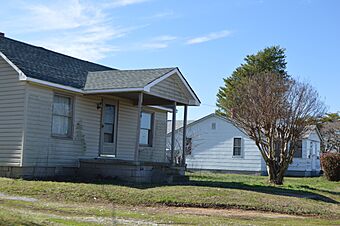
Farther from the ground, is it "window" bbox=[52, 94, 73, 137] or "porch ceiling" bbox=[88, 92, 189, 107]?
"porch ceiling" bbox=[88, 92, 189, 107]

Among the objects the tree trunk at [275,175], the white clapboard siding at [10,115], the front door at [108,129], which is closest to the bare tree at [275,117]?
the tree trunk at [275,175]

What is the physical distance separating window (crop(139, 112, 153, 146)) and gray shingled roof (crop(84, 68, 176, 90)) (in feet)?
12.0

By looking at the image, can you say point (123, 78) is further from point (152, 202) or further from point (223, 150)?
point (223, 150)

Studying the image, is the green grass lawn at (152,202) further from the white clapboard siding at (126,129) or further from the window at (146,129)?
the window at (146,129)

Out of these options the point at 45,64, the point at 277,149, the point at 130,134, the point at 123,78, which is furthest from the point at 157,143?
the point at 45,64

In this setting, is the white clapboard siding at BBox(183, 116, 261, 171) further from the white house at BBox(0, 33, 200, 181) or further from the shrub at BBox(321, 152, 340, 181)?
the white house at BBox(0, 33, 200, 181)

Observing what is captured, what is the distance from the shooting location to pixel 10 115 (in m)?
17.6

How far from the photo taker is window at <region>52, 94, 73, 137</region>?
60.6 ft

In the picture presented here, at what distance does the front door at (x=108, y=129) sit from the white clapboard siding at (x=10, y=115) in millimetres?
4037

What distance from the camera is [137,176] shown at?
17.3 meters

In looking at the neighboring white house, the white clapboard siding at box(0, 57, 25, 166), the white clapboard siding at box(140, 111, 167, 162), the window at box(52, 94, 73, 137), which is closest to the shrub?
the neighboring white house

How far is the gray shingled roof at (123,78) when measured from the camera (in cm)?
1864

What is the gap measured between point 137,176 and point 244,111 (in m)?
7.99

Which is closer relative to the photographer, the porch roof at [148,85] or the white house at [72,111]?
the white house at [72,111]
